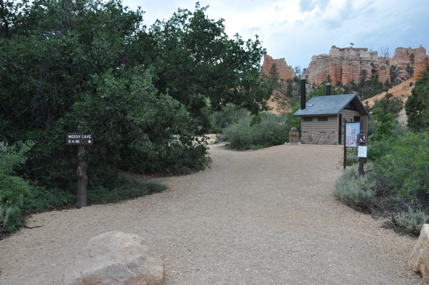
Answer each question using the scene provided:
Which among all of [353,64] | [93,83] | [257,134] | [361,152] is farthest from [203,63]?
[353,64]

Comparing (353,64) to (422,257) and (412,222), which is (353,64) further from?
(422,257)

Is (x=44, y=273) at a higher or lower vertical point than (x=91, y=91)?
lower

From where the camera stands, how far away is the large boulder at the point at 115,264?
11.5 feet

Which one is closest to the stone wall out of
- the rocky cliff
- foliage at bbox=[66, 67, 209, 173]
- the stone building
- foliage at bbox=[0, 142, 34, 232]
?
the stone building

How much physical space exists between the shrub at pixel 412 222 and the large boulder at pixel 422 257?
163cm

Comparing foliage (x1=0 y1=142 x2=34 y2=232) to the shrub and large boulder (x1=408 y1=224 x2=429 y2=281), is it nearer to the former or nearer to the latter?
large boulder (x1=408 y1=224 x2=429 y2=281)

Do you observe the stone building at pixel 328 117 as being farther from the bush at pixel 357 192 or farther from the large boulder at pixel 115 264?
the large boulder at pixel 115 264

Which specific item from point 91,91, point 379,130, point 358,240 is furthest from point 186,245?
point 379,130

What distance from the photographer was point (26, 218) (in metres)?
6.67

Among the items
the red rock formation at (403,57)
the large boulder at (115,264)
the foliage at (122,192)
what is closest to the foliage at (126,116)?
the foliage at (122,192)

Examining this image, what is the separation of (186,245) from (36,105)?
5.66 m

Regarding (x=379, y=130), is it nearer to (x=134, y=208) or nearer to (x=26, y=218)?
(x=134, y=208)

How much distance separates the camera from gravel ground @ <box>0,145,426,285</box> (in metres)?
4.09

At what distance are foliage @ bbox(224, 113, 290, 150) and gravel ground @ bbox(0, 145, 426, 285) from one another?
11.0 m
